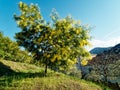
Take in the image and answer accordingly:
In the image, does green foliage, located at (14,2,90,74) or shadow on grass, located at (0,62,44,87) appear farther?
green foliage, located at (14,2,90,74)

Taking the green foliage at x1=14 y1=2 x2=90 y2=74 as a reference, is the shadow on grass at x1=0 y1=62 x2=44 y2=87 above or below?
below

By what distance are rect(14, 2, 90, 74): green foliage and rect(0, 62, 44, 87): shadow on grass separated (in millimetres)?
1645

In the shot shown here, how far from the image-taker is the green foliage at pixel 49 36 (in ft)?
62.2

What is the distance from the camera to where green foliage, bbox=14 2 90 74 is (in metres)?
19.0

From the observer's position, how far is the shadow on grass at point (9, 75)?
16359 millimetres

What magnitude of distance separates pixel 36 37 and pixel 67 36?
2.51 m

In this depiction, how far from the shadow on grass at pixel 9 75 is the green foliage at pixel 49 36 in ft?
5.40

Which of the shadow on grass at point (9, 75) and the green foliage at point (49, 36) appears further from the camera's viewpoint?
the green foliage at point (49, 36)

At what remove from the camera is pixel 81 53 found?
20031mm

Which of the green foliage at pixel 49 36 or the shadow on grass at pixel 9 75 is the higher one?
the green foliage at pixel 49 36

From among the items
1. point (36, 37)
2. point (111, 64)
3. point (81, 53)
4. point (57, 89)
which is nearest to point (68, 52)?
point (81, 53)

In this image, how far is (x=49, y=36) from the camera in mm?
18688

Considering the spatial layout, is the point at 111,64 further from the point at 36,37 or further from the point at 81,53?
the point at 36,37

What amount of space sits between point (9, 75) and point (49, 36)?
476cm
